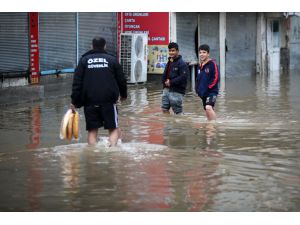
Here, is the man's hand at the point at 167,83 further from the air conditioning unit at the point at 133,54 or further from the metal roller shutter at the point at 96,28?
the air conditioning unit at the point at 133,54

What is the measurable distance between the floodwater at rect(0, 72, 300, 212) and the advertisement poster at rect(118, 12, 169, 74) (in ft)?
23.1

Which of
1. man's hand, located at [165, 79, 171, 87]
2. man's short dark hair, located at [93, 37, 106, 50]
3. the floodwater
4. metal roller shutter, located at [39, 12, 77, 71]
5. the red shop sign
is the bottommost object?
the floodwater

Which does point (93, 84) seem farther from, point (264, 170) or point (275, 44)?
point (275, 44)

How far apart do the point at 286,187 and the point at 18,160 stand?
131 inches

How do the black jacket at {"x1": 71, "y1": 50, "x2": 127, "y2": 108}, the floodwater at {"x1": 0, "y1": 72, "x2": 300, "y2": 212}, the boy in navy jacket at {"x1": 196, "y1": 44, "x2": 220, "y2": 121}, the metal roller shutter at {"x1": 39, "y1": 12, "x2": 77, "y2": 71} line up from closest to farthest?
the floodwater at {"x1": 0, "y1": 72, "x2": 300, "y2": 212} < the black jacket at {"x1": 71, "y1": 50, "x2": 127, "y2": 108} < the boy in navy jacket at {"x1": 196, "y1": 44, "x2": 220, "y2": 121} < the metal roller shutter at {"x1": 39, "y1": 12, "x2": 77, "y2": 71}

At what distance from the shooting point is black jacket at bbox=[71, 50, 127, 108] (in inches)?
359

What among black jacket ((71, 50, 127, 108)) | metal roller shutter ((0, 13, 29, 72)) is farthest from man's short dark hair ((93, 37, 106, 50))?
metal roller shutter ((0, 13, 29, 72))

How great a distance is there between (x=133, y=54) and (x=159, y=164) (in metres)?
12.1

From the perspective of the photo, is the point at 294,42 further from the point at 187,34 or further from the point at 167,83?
the point at 167,83

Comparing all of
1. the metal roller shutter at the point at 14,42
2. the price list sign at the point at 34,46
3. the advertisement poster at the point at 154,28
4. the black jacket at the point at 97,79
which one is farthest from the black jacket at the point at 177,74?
the advertisement poster at the point at 154,28

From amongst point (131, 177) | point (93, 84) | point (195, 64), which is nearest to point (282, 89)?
point (195, 64)

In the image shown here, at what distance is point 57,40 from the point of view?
59.2ft

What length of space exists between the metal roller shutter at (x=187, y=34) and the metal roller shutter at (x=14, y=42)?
6282 millimetres

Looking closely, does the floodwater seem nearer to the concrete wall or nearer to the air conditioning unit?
the air conditioning unit
